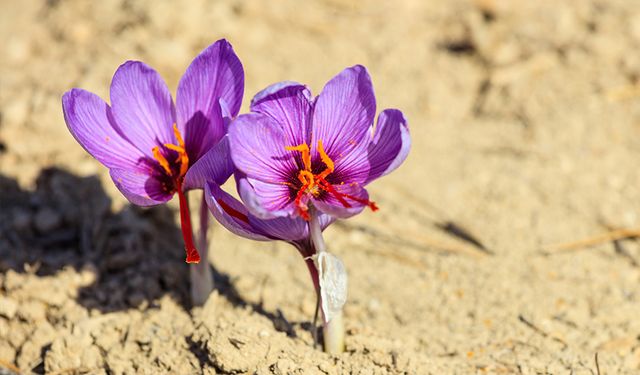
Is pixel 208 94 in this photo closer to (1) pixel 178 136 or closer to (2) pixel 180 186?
(1) pixel 178 136

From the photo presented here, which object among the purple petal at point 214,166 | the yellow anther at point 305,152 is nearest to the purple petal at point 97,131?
the purple petal at point 214,166

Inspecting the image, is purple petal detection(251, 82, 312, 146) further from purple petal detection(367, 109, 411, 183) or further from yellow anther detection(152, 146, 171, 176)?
yellow anther detection(152, 146, 171, 176)

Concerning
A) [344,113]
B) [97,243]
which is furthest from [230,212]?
[97,243]

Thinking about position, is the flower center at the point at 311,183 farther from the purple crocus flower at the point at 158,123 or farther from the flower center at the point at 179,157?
the flower center at the point at 179,157

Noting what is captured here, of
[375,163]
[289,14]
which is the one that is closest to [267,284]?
[375,163]

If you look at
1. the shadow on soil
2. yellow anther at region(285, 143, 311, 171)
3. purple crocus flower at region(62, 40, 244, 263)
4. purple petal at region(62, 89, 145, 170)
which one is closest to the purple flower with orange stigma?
yellow anther at region(285, 143, 311, 171)

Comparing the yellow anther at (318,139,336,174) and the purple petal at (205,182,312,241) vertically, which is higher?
the yellow anther at (318,139,336,174)
